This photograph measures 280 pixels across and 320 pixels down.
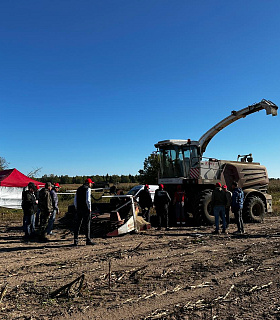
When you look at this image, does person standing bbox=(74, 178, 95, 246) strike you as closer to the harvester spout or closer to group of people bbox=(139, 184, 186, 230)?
group of people bbox=(139, 184, 186, 230)

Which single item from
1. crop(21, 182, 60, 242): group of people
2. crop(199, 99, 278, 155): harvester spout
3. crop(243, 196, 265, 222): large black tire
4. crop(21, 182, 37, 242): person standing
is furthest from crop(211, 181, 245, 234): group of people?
crop(21, 182, 37, 242): person standing

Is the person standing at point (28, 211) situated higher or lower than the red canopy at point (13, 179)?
lower

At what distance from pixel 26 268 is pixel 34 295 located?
1562 millimetres

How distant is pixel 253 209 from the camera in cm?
1338

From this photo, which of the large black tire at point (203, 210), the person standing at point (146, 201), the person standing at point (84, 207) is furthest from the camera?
the large black tire at point (203, 210)

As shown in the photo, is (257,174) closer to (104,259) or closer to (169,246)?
(169,246)

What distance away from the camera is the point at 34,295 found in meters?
4.33

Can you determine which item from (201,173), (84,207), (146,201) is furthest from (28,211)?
(201,173)

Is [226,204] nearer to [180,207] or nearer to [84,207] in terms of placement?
[180,207]

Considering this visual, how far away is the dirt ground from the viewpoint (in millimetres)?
3820

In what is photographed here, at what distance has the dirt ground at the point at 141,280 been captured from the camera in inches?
150

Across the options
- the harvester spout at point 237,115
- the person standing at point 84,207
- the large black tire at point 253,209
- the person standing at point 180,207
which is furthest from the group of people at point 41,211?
the harvester spout at point 237,115

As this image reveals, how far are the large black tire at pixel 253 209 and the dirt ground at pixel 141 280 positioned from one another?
4554 millimetres

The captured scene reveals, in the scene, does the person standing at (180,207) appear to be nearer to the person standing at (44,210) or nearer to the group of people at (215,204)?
the group of people at (215,204)
